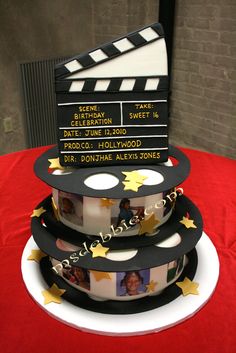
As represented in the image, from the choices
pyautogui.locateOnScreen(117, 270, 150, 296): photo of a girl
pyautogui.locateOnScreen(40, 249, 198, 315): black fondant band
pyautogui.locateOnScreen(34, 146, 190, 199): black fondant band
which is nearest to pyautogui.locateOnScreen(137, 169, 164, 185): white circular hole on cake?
pyautogui.locateOnScreen(34, 146, 190, 199): black fondant band

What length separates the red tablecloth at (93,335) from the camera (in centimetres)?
107

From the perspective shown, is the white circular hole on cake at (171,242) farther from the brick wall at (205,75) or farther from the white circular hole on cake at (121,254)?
the brick wall at (205,75)

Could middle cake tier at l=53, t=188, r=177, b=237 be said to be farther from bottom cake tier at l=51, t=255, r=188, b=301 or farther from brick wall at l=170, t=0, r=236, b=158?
brick wall at l=170, t=0, r=236, b=158

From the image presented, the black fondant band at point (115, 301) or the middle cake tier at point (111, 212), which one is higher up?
the middle cake tier at point (111, 212)

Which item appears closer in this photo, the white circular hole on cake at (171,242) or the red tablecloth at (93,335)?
the red tablecloth at (93,335)

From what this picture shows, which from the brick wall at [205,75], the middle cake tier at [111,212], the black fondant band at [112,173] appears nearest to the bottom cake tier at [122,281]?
the middle cake tier at [111,212]

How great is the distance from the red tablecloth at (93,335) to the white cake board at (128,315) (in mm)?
19

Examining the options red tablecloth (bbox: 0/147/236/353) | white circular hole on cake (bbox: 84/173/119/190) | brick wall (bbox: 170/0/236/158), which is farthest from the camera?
brick wall (bbox: 170/0/236/158)

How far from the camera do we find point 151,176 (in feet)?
4.08

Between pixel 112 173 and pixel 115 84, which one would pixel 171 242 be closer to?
pixel 112 173

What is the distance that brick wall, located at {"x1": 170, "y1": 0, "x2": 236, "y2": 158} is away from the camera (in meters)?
2.96

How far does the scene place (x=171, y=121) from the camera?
3703mm

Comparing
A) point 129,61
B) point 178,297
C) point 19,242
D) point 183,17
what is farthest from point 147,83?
point 183,17

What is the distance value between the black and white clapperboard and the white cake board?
1.52 feet
